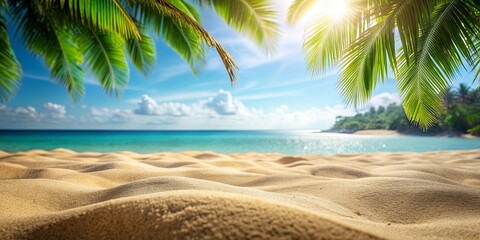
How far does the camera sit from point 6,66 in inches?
150

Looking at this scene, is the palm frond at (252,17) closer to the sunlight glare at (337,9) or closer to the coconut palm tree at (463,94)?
the sunlight glare at (337,9)

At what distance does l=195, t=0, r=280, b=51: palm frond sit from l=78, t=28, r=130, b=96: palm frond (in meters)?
2.28

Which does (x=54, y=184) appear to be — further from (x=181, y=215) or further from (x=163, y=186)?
(x=181, y=215)

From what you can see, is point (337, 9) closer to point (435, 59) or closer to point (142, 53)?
point (435, 59)

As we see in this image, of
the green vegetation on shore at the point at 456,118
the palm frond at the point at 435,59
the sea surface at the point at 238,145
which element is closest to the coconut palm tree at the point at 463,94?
the green vegetation on shore at the point at 456,118

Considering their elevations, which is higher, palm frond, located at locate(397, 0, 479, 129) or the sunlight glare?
the sunlight glare

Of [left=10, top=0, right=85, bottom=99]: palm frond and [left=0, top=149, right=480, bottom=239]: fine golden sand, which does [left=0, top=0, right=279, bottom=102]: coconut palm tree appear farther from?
[left=0, top=149, right=480, bottom=239]: fine golden sand

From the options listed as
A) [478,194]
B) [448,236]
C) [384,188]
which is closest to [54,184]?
[448,236]

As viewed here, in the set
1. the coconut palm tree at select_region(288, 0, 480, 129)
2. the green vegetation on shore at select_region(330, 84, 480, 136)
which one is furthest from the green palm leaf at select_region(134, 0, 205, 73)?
the green vegetation on shore at select_region(330, 84, 480, 136)

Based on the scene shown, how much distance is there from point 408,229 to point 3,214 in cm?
184

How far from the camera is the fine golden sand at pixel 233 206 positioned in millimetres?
578

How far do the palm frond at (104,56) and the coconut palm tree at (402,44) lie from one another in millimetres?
3867

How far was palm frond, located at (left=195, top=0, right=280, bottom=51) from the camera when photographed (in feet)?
12.3

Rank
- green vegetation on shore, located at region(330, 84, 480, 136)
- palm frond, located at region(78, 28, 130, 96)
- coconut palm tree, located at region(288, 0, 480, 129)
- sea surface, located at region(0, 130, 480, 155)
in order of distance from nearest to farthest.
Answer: coconut palm tree, located at region(288, 0, 480, 129) → palm frond, located at region(78, 28, 130, 96) → sea surface, located at region(0, 130, 480, 155) → green vegetation on shore, located at region(330, 84, 480, 136)
